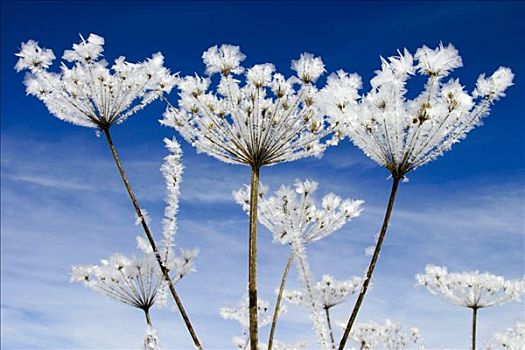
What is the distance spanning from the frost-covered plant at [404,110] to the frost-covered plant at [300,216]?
3.60 feet

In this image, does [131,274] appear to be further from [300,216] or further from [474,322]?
[474,322]

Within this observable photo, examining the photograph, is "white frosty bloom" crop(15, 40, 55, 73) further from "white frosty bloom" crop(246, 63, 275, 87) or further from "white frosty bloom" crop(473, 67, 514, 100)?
"white frosty bloom" crop(473, 67, 514, 100)

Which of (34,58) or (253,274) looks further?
(34,58)

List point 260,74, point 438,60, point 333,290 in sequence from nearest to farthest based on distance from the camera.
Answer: point 438,60 < point 260,74 < point 333,290

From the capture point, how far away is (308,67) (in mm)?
7633

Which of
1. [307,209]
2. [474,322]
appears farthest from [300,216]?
[474,322]

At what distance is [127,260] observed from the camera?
939 cm

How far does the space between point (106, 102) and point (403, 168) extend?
4618 mm

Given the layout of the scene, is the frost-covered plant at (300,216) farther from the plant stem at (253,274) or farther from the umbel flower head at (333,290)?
the umbel flower head at (333,290)

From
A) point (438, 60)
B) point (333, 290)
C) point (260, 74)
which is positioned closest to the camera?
point (438, 60)

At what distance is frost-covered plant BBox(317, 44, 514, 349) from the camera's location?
621 centimetres

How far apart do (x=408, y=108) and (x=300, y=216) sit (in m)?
3.85

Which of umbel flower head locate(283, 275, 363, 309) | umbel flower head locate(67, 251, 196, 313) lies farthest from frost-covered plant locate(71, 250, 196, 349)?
umbel flower head locate(283, 275, 363, 309)

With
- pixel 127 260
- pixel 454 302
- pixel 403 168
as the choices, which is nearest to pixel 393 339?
pixel 454 302
